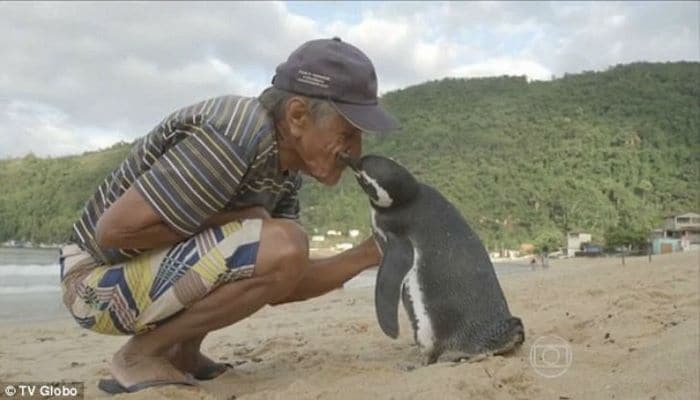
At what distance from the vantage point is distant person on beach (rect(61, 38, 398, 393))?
2.22 metres

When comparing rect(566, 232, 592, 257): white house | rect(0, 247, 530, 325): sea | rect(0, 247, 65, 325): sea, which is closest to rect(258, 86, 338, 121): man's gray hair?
rect(0, 247, 530, 325): sea

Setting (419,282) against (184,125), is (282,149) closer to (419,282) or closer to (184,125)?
(184,125)

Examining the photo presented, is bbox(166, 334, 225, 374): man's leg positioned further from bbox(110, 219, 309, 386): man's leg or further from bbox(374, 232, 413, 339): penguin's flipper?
bbox(374, 232, 413, 339): penguin's flipper

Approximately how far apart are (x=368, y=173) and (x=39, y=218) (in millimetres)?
29758

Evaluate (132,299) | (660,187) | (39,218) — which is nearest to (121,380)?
(132,299)

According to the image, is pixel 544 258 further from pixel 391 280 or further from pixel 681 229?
pixel 391 280

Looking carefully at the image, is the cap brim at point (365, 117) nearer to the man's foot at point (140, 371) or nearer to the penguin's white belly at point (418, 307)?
the penguin's white belly at point (418, 307)

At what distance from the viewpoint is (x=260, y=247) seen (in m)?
2.34

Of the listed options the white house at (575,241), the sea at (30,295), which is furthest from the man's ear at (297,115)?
the white house at (575,241)

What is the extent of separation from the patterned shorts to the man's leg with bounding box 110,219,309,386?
0.10 ft

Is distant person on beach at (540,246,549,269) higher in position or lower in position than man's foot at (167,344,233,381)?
lower

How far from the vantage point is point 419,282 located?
2.87m

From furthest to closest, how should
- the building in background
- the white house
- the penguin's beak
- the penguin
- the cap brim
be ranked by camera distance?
the white house → the building in background → the penguin → the penguin's beak → the cap brim

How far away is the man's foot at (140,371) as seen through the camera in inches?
92.5
